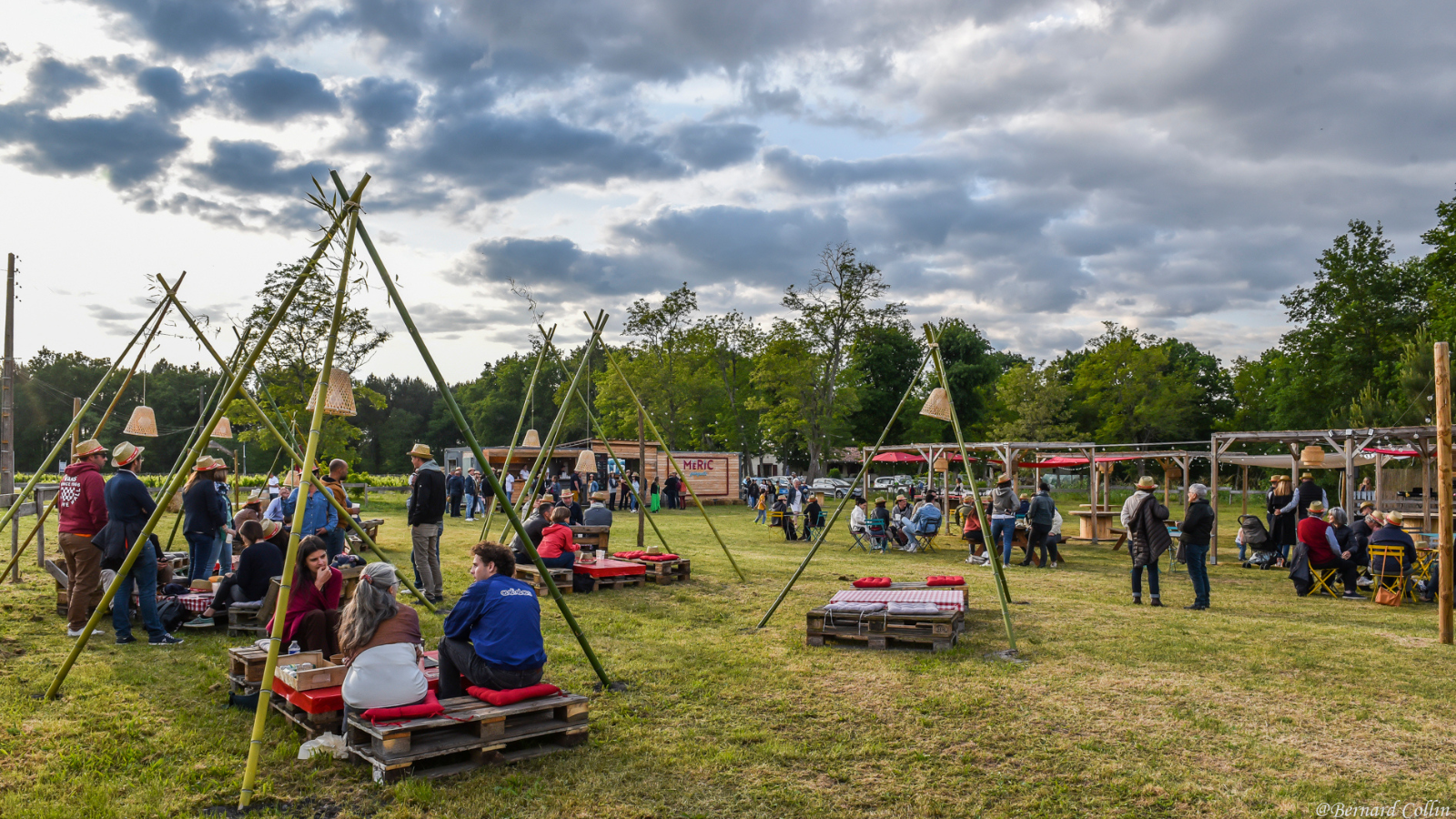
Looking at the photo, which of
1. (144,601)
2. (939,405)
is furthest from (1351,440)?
(144,601)

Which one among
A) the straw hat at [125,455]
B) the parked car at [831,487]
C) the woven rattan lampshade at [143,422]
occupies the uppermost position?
the woven rattan lampshade at [143,422]

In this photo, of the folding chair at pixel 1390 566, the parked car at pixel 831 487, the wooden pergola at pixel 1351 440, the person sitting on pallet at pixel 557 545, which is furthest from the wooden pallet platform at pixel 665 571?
the parked car at pixel 831 487

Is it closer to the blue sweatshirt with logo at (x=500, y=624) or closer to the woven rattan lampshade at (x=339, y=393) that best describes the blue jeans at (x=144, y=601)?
the woven rattan lampshade at (x=339, y=393)

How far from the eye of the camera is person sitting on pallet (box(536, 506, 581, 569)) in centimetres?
1191

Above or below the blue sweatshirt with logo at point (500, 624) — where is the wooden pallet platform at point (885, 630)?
below

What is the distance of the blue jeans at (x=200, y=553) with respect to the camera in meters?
10.1

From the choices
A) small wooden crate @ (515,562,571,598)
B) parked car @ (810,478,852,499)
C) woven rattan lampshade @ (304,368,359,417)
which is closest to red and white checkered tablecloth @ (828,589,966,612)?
small wooden crate @ (515,562,571,598)

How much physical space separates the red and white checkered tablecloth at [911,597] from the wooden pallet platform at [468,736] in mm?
4396

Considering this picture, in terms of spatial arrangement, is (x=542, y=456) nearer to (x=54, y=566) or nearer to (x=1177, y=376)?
(x=54, y=566)

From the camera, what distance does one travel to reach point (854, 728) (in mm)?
6035

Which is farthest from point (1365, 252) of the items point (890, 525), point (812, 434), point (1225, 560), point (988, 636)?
point (988, 636)

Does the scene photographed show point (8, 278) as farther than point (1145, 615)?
Yes

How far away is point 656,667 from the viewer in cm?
761

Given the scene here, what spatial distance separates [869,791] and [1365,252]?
46.5 metres
